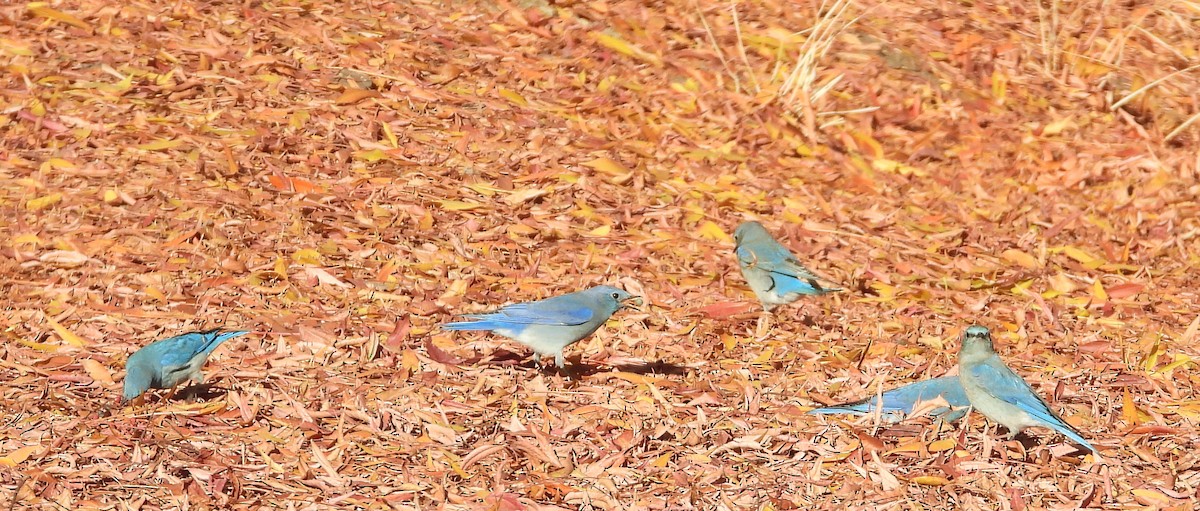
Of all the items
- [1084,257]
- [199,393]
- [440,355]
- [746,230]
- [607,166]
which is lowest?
[1084,257]

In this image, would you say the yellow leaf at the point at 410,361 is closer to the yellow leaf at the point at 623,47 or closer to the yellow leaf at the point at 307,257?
the yellow leaf at the point at 307,257

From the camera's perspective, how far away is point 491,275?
6801mm

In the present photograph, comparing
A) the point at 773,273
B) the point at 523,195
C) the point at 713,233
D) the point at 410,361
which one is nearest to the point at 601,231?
the point at 523,195

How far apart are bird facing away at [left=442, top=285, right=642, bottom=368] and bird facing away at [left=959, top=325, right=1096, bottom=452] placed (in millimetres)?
1559

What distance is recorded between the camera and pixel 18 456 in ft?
16.2

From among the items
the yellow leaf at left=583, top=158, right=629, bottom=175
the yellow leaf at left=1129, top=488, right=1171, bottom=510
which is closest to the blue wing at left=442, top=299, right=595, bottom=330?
the yellow leaf at left=583, top=158, right=629, bottom=175

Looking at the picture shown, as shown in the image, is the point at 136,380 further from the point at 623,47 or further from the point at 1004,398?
the point at 623,47

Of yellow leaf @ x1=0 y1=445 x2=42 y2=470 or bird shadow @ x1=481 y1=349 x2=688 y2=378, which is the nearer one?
yellow leaf @ x1=0 y1=445 x2=42 y2=470

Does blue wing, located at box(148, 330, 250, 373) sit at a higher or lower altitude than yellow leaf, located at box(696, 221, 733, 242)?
higher

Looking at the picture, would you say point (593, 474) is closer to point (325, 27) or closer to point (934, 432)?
point (934, 432)

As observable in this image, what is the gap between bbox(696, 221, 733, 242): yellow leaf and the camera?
24.7ft

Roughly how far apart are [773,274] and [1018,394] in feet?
5.36

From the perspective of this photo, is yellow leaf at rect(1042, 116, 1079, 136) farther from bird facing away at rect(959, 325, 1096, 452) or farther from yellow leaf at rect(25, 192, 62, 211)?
yellow leaf at rect(25, 192, 62, 211)

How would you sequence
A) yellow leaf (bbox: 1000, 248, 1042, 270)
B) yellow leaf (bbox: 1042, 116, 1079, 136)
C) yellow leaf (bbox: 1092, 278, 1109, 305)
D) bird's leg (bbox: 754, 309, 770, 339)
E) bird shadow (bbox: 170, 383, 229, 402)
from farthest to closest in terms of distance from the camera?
yellow leaf (bbox: 1042, 116, 1079, 136) → yellow leaf (bbox: 1000, 248, 1042, 270) → yellow leaf (bbox: 1092, 278, 1109, 305) → bird's leg (bbox: 754, 309, 770, 339) → bird shadow (bbox: 170, 383, 229, 402)
